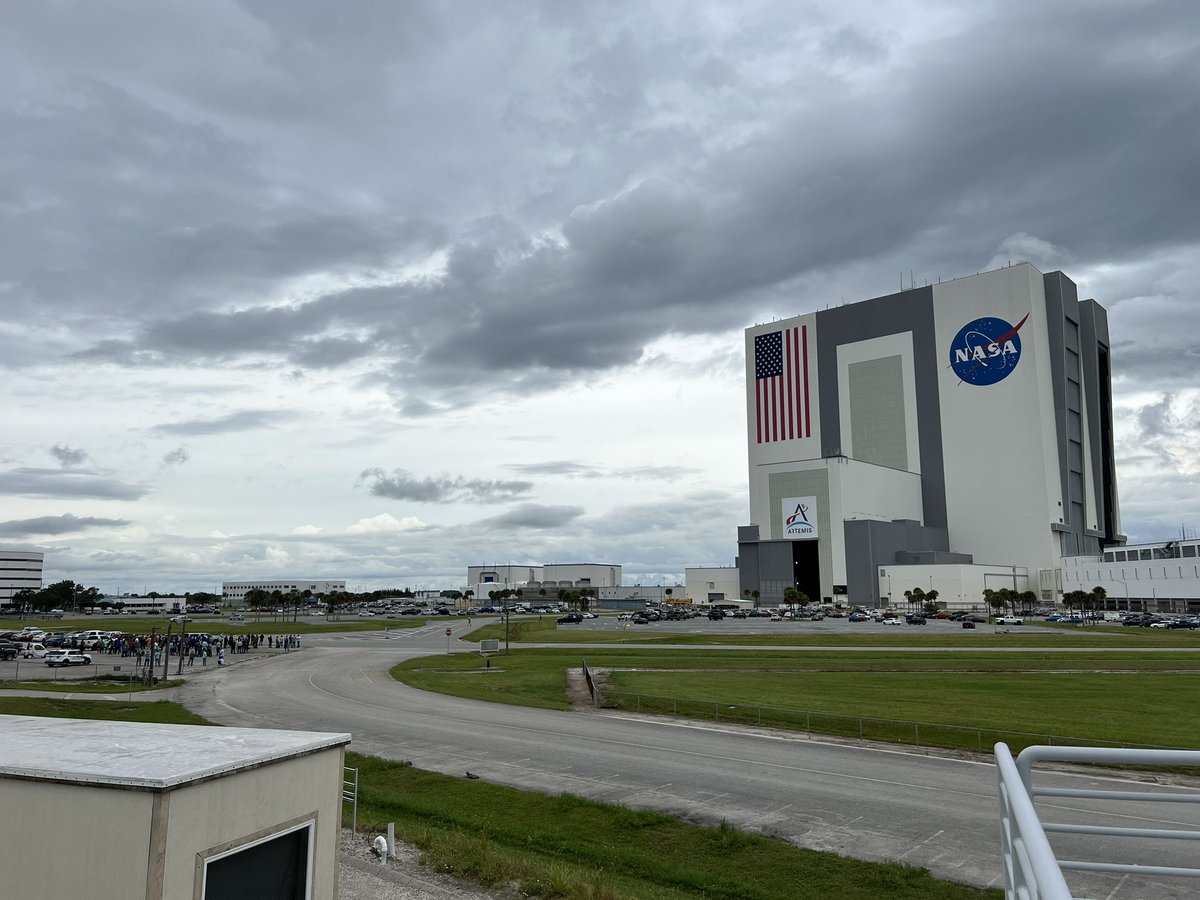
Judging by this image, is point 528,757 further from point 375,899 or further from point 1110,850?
point 1110,850

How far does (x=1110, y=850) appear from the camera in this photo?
18.9m

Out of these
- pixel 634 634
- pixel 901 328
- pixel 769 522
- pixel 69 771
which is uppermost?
pixel 901 328

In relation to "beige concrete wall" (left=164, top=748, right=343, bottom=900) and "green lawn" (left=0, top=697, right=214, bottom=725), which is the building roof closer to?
"beige concrete wall" (left=164, top=748, right=343, bottom=900)

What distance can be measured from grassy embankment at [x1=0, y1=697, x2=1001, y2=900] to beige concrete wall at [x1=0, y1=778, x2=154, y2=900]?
9.01m

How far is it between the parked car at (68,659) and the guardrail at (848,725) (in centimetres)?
5134

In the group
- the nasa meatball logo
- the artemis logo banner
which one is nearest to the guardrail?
the artemis logo banner

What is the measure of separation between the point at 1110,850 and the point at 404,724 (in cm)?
2769

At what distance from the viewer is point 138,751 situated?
10820mm

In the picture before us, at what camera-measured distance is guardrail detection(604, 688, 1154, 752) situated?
3025cm

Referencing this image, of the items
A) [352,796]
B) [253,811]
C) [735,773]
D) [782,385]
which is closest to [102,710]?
[352,796]

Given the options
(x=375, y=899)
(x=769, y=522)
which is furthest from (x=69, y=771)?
(x=769, y=522)

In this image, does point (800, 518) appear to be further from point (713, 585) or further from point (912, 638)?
point (912, 638)

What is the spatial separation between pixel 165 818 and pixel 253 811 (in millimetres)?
1434

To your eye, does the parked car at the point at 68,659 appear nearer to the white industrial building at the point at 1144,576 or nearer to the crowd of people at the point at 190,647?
the crowd of people at the point at 190,647
